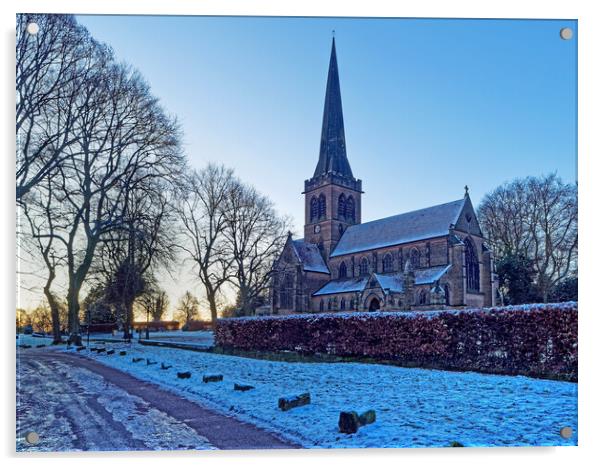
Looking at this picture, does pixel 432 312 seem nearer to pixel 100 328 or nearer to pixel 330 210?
pixel 100 328

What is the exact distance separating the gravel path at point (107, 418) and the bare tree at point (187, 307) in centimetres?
175

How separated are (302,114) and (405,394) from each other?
4.80 m

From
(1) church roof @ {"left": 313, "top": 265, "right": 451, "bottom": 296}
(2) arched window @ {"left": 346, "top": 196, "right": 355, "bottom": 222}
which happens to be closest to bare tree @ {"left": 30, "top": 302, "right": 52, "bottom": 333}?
(1) church roof @ {"left": 313, "top": 265, "right": 451, "bottom": 296}

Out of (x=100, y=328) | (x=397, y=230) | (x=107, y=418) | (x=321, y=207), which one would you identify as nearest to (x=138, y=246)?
(x=100, y=328)

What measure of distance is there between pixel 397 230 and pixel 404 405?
1577 centimetres

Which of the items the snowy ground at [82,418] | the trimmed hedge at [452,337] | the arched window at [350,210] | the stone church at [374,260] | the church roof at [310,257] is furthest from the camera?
the church roof at [310,257]

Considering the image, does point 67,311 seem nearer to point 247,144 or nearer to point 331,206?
point 247,144

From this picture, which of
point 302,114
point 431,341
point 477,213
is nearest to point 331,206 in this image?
point 477,213

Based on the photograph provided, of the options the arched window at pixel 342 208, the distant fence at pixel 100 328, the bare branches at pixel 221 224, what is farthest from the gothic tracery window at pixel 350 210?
the distant fence at pixel 100 328

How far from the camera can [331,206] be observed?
83.4ft

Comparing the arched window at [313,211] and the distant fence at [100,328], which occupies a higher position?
the arched window at [313,211]

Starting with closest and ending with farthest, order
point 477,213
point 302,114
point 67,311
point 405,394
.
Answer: point 405,394
point 67,311
point 302,114
point 477,213

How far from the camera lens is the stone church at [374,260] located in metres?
18.8
